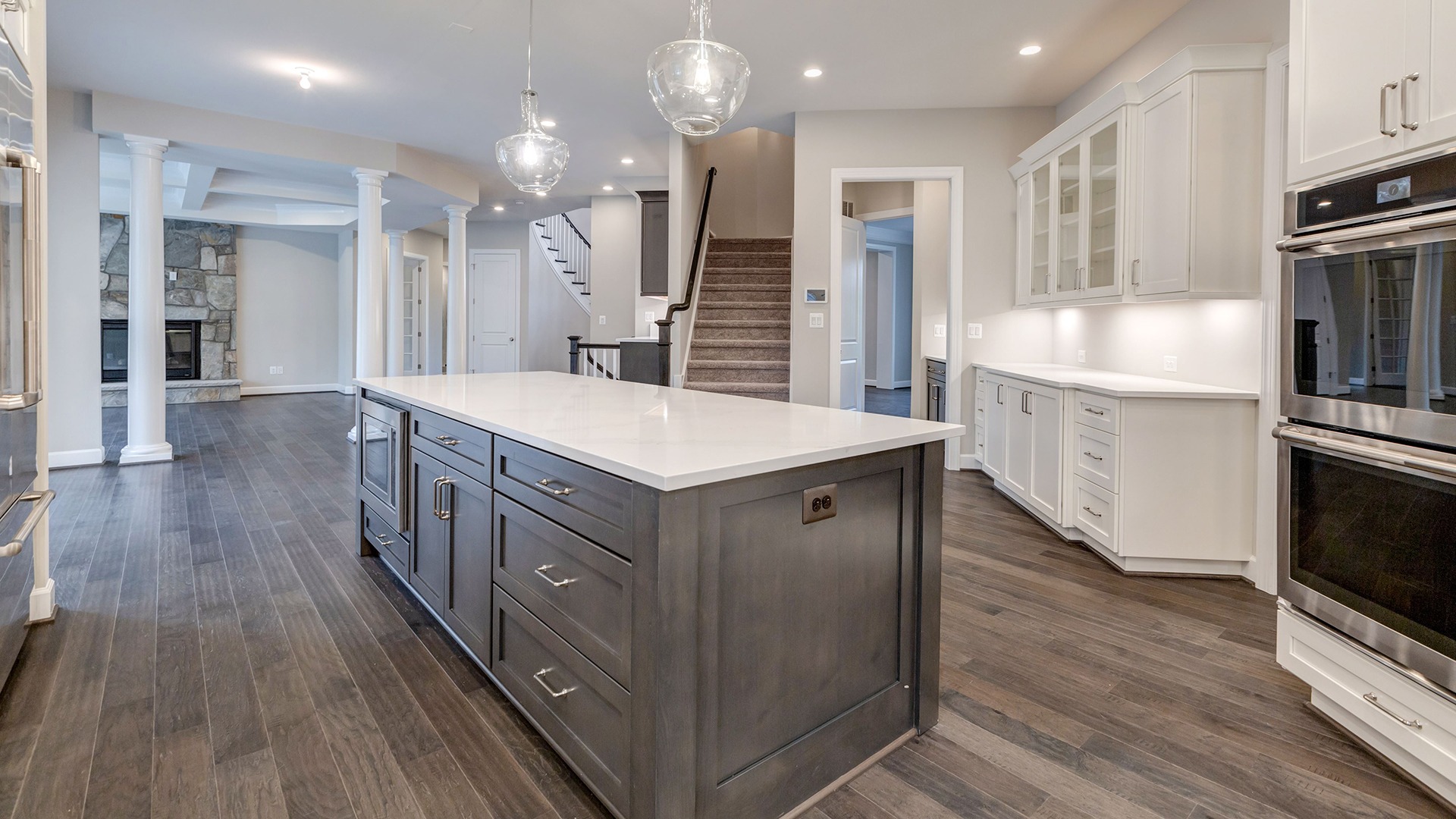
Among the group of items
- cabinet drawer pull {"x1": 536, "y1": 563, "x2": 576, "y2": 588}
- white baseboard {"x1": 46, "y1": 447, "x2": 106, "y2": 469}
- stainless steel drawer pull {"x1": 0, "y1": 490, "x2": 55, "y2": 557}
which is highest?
stainless steel drawer pull {"x1": 0, "y1": 490, "x2": 55, "y2": 557}

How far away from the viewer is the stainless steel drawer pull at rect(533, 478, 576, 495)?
1629 mm

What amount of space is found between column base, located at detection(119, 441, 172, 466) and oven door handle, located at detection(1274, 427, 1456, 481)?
7.17 m

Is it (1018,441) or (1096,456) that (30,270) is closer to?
(1096,456)

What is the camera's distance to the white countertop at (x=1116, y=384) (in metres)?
3.10

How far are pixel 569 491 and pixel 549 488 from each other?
0.36ft

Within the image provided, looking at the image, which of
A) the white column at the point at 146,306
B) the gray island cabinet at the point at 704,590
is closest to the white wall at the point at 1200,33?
the gray island cabinet at the point at 704,590

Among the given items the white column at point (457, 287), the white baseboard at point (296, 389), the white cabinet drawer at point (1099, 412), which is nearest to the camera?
the white cabinet drawer at point (1099, 412)

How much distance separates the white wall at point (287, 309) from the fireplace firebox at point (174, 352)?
531mm

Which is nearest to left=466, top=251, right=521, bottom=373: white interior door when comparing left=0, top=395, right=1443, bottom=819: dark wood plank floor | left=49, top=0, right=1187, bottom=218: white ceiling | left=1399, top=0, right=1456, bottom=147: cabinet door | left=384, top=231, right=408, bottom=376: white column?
left=384, top=231, right=408, bottom=376: white column

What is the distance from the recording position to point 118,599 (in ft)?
9.19

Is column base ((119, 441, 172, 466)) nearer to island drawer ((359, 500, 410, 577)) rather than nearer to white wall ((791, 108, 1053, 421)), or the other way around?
island drawer ((359, 500, 410, 577))

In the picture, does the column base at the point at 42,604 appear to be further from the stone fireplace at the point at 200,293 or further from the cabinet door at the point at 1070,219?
the stone fireplace at the point at 200,293

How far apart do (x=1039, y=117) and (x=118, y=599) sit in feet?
20.2

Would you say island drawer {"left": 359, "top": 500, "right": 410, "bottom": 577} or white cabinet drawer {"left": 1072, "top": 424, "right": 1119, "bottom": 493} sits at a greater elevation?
white cabinet drawer {"left": 1072, "top": 424, "right": 1119, "bottom": 493}
